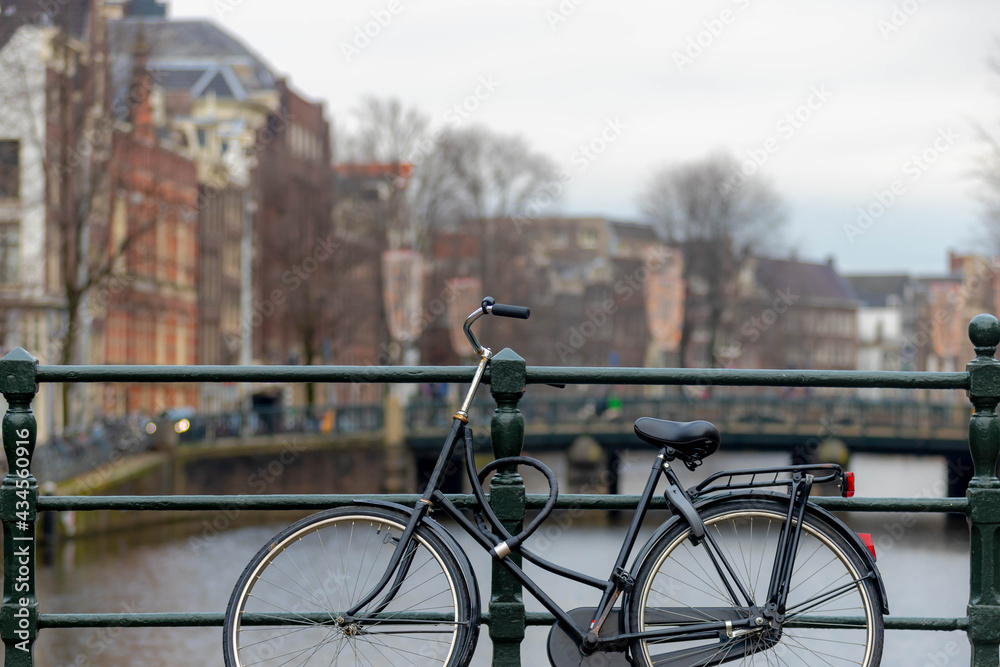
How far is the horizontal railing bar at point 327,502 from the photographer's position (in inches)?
150

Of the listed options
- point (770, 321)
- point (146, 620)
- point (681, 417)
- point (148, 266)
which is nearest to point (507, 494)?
point (146, 620)

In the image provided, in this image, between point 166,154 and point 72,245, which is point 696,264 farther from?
point 72,245

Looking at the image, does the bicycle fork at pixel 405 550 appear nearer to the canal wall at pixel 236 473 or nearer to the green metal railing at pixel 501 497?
the green metal railing at pixel 501 497

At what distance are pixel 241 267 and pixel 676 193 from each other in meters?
19.1

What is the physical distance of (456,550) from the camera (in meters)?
3.59

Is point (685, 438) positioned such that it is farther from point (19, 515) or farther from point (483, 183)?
point (483, 183)

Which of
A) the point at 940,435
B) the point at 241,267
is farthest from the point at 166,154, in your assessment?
the point at 940,435

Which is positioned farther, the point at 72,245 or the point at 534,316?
the point at 534,316

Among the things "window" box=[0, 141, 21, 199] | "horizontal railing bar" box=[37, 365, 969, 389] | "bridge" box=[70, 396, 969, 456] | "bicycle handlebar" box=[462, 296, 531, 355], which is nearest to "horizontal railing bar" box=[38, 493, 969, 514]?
"horizontal railing bar" box=[37, 365, 969, 389]

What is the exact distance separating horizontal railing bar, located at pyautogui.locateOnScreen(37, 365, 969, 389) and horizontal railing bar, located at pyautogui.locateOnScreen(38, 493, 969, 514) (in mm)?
321

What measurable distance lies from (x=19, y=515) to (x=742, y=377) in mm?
2022

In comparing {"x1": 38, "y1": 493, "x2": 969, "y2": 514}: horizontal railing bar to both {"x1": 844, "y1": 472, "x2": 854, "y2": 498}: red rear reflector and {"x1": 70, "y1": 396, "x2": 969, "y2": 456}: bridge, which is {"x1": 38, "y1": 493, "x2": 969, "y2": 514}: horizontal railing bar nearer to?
{"x1": 844, "y1": 472, "x2": 854, "y2": 498}: red rear reflector

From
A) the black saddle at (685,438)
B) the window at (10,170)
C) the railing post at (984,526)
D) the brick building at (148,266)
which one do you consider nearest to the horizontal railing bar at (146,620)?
the black saddle at (685,438)

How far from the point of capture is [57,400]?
2852cm
